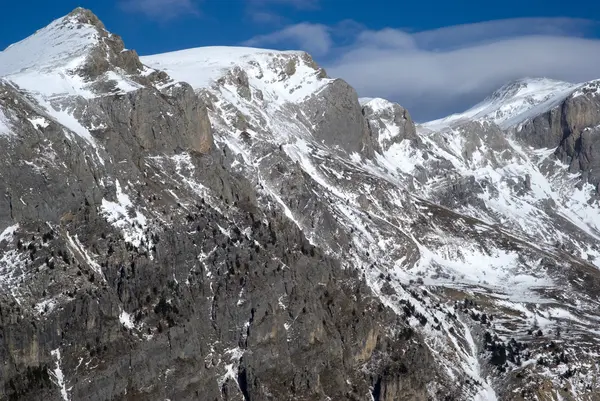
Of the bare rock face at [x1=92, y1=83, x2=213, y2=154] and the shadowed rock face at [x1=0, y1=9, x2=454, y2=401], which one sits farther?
the bare rock face at [x1=92, y1=83, x2=213, y2=154]

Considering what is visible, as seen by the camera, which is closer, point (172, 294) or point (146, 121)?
point (172, 294)

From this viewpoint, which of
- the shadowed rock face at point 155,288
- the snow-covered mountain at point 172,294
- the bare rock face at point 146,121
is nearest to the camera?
the shadowed rock face at point 155,288

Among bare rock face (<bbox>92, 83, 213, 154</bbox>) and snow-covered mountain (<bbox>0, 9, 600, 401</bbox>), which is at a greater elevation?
bare rock face (<bbox>92, 83, 213, 154</bbox>)

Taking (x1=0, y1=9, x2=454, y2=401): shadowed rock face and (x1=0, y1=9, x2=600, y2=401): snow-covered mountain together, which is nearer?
(x1=0, y1=9, x2=454, y2=401): shadowed rock face

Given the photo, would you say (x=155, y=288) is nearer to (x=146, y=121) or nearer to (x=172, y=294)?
(x=172, y=294)

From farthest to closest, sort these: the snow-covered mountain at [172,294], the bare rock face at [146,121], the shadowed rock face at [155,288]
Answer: the bare rock face at [146,121], the snow-covered mountain at [172,294], the shadowed rock face at [155,288]

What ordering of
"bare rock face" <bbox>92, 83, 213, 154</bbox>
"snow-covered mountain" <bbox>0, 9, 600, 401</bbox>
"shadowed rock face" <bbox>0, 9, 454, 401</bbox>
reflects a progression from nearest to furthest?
1. "shadowed rock face" <bbox>0, 9, 454, 401</bbox>
2. "snow-covered mountain" <bbox>0, 9, 600, 401</bbox>
3. "bare rock face" <bbox>92, 83, 213, 154</bbox>

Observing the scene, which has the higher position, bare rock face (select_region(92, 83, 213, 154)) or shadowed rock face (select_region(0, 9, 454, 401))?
bare rock face (select_region(92, 83, 213, 154))

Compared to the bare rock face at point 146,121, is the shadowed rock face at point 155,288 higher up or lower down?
lower down

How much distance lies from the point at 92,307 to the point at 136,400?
16916mm

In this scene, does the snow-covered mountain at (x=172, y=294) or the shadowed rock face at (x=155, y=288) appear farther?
the snow-covered mountain at (x=172, y=294)

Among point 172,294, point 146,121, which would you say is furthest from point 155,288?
point 146,121

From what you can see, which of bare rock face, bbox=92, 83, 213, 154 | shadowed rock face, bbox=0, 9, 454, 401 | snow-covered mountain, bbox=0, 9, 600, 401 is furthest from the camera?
bare rock face, bbox=92, 83, 213, 154

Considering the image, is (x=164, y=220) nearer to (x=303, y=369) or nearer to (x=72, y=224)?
(x=72, y=224)
